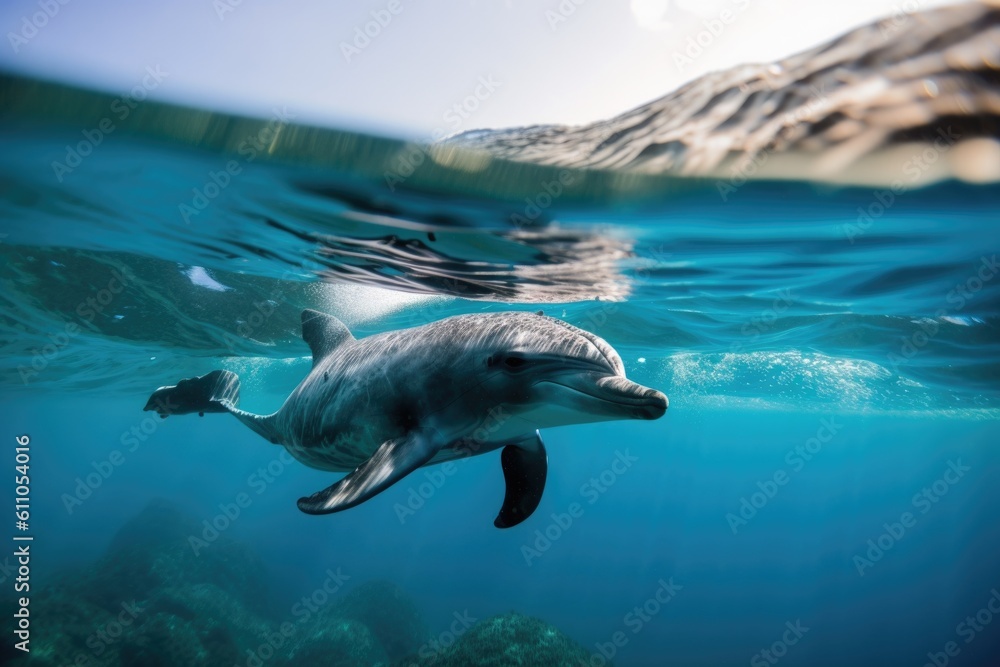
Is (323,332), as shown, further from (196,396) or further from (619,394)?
(619,394)

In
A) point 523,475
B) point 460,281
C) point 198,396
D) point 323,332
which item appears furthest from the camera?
point 460,281

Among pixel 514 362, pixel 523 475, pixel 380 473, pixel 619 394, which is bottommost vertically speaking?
pixel 523 475

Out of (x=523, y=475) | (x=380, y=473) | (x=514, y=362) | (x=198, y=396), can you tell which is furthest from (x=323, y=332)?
(x=514, y=362)

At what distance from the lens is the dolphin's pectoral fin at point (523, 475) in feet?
18.0

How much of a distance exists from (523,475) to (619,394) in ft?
8.67

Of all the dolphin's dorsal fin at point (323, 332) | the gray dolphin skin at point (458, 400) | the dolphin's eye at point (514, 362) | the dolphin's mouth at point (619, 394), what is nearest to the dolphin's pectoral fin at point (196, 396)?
the dolphin's dorsal fin at point (323, 332)

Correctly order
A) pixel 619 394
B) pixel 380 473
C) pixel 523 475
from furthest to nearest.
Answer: pixel 523 475 < pixel 380 473 < pixel 619 394

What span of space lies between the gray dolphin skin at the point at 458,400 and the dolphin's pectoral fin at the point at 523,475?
0.01m

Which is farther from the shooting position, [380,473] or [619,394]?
[380,473]

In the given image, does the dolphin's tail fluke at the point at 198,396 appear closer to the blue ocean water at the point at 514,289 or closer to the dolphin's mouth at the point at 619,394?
the blue ocean water at the point at 514,289

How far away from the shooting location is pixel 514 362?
402 cm

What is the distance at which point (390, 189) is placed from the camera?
22.3ft

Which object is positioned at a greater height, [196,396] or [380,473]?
[380,473]

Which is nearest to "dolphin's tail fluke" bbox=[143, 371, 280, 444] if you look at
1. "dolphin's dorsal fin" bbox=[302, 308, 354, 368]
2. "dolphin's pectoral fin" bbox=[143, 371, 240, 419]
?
"dolphin's pectoral fin" bbox=[143, 371, 240, 419]
